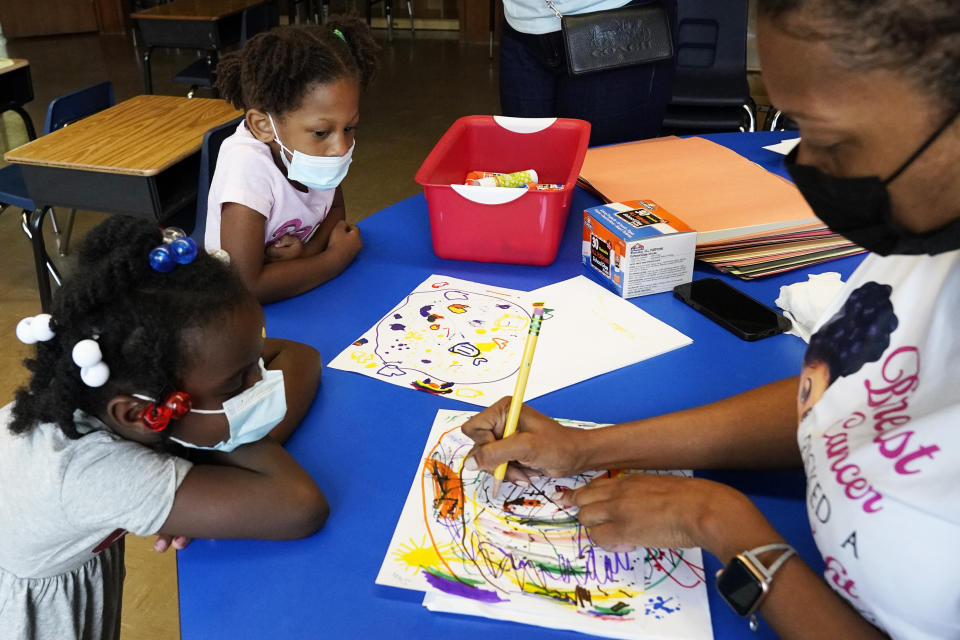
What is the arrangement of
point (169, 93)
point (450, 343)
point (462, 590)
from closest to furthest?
point (462, 590), point (450, 343), point (169, 93)

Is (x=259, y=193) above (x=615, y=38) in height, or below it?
below

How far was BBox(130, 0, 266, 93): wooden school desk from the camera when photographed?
4336 millimetres

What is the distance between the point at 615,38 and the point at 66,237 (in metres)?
2.62

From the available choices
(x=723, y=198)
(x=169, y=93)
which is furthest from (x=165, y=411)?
(x=169, y=93)

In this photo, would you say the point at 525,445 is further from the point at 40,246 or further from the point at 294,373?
the point at 40,246

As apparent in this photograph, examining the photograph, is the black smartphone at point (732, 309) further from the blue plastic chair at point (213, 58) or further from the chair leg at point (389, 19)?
the chair leg at point (389, 19)

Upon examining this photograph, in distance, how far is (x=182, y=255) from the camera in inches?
34.8

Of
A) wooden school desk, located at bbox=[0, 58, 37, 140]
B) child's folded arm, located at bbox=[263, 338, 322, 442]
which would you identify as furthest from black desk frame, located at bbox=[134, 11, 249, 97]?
child's folded arm, located at bbox=[263, 338, 322, 442]

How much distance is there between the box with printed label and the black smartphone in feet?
0.12

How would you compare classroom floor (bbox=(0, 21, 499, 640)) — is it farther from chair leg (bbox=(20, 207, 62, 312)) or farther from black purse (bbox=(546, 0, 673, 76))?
black purse (bbox=(546, 0, 673, 76))

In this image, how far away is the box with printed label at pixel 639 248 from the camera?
4.24ft

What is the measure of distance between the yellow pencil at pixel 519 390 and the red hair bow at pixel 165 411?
354 millimetres

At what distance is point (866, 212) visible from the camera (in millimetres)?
678

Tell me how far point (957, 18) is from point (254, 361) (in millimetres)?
759
